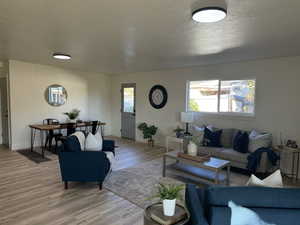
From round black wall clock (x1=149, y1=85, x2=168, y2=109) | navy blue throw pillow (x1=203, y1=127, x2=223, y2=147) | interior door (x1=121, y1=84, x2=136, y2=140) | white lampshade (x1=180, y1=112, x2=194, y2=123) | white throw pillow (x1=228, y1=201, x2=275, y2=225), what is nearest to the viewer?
white throw pillow (x1=228, y1=201, x2=275, y2=225)

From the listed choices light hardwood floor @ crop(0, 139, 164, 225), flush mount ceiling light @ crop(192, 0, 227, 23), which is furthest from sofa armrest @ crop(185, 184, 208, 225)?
flush mount ceiling light @ crop(192, 0, 227, 23)

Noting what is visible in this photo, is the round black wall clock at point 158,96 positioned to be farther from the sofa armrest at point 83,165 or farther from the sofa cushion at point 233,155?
the sofa armrest at point 83,165

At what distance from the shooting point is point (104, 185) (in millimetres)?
3451

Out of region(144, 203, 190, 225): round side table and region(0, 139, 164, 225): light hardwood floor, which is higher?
region(144, 203, 190, 225): round side table

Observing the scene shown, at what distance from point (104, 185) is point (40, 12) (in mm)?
2733

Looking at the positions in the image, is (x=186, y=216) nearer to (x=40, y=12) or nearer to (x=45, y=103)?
(x=40, y=12)

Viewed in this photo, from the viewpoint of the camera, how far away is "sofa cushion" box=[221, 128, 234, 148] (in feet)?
15.0

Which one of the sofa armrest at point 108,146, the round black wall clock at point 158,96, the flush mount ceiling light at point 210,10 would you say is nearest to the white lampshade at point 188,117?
the round black wall clock at point 158,96

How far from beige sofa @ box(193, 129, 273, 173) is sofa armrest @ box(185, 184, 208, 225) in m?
2.82

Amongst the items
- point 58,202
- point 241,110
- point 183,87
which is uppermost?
point 183,87

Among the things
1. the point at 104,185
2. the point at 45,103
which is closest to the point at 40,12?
the point at 104,185

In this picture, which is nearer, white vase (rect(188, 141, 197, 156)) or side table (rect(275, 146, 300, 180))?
white vase (rect(188, 141, 197, 156))

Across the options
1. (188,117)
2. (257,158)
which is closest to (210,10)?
(257,158)

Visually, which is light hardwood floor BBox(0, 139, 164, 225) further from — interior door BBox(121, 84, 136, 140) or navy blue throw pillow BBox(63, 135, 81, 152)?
interior door BBox(121, 84, 136, 140)
